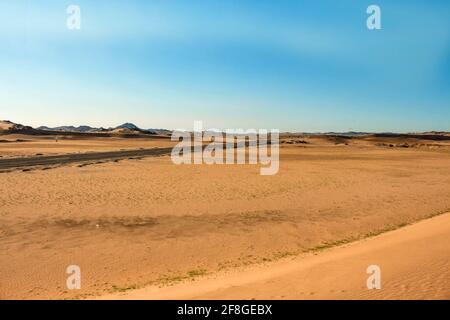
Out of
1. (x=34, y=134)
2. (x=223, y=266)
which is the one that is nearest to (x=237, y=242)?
(x=223, y=266)

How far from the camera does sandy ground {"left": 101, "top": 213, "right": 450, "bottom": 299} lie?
299 inches

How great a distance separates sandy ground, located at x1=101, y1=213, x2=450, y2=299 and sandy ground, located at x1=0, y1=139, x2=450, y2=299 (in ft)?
3.25

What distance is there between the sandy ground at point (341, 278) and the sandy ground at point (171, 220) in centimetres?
99

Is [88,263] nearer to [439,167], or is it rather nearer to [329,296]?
[329,296]

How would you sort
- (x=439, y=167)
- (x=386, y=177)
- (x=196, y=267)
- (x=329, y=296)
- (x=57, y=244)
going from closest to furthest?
(x=329, y=296)
(x=196, y=267)
(x=57, y=244)
(x=386, y=177)
(x=439, y=167)

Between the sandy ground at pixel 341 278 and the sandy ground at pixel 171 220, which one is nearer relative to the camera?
the sandy ground at pixel 341 278

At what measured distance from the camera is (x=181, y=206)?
18.1 metres

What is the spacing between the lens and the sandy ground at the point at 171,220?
10383mm

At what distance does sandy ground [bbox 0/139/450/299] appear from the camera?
1038 centimetres

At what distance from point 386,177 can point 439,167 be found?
11.1 metres

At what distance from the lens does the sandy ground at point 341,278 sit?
7.61 m

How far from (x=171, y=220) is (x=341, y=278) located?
8387 mm

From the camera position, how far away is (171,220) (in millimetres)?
15594

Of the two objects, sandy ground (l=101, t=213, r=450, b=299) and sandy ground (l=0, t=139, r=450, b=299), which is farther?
sandy ground (l=0, t=139, r=450, b=299)
